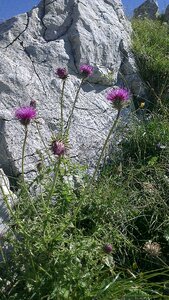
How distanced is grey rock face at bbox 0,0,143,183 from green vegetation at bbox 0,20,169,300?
31cm

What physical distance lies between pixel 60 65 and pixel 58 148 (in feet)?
7.34

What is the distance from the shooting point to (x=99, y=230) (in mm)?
2576

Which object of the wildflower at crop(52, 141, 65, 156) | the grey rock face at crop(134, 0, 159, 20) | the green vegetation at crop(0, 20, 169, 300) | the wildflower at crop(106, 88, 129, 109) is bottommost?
the green vegetation at crop(0, 20, 169, 300)

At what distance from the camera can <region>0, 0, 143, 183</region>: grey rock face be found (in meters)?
3.48

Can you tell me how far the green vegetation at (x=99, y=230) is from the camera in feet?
7.14

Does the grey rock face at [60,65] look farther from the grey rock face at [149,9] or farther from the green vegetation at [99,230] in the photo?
the grey rock face at [149,9]

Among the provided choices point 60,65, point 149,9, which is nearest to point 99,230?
point 60,65

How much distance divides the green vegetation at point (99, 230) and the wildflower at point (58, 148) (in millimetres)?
40

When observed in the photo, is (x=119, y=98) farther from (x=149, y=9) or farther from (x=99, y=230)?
(x=149, y=9)

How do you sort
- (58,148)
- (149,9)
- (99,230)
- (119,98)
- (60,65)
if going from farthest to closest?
(149,9)
(60,65)
(99,230)
(119,98)
(58,148)

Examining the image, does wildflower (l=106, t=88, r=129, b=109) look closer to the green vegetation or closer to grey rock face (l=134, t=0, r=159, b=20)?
the green vegetation

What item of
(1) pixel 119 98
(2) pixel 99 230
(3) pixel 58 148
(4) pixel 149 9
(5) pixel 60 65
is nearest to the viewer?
(3) pixel 58 148

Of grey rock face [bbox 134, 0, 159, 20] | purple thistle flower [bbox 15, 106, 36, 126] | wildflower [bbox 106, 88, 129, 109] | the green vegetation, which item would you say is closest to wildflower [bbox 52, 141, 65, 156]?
the green vegetation

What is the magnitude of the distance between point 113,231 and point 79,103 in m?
1.57
